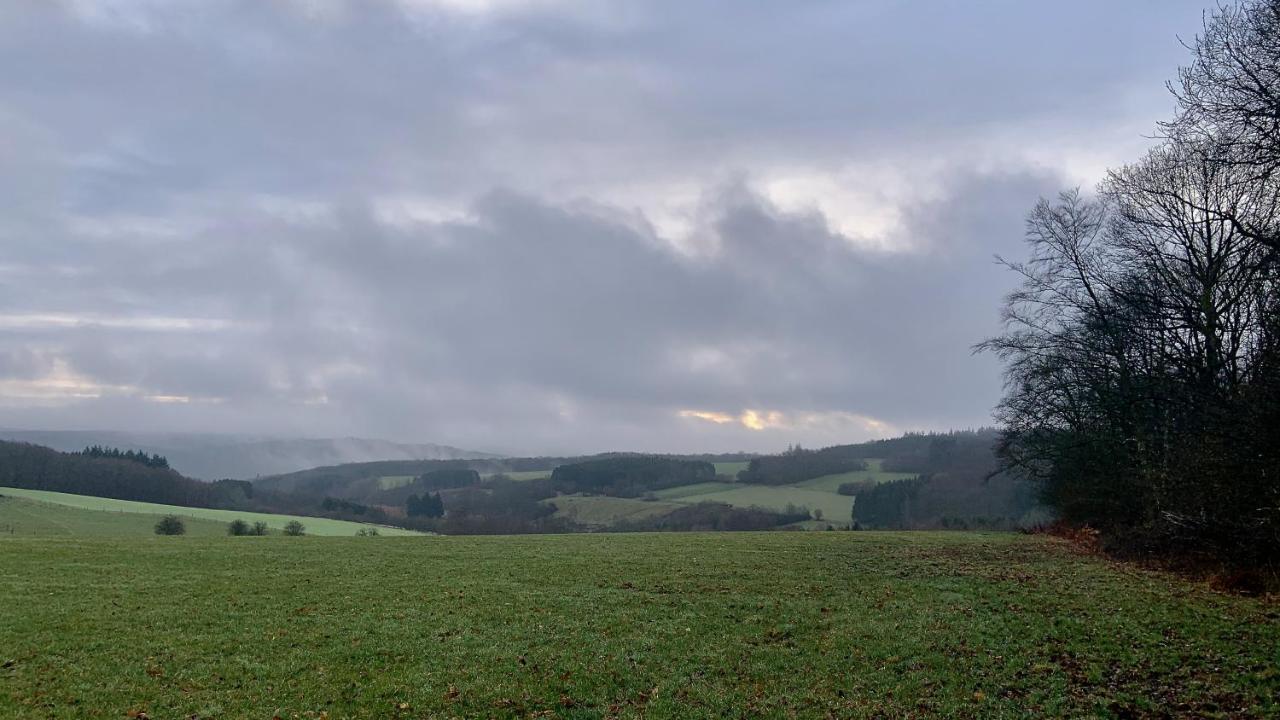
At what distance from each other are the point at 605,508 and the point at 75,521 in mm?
74359

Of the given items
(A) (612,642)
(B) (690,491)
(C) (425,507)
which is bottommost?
(C) (425,507)

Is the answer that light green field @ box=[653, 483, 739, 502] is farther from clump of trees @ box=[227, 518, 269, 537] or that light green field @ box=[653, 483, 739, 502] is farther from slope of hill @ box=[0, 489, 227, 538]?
slope of hill @ box=[0, 489, 227, 538]

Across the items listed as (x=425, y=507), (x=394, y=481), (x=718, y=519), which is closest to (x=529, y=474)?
(x=394, y=481)

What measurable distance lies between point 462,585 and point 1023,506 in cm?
8477

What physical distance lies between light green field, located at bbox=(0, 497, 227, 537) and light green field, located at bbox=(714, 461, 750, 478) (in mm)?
108357

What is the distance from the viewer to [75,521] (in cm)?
5431

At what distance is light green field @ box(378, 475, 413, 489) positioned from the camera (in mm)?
174850

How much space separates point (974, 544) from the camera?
41.1 metres

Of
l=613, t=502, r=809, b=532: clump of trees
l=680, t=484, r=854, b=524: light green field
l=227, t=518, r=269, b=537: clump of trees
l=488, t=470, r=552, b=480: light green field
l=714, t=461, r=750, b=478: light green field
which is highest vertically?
l=714, t=461, r=750, b=478: light green field

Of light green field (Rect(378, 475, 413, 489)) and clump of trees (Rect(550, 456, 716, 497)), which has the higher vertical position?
clump of trees (Rect(550, 456, 716, 497))

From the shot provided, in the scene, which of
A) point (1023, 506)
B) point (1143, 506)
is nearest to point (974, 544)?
point (1143, 506)

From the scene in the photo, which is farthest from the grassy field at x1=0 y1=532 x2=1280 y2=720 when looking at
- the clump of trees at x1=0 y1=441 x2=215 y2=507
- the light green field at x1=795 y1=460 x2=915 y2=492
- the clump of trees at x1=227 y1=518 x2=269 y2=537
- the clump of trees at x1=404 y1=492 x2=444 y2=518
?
the light green field at x1=795 y1=460 x2=915 y2=492

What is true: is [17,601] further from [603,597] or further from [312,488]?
[312,488]

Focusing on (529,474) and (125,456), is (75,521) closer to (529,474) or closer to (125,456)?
(125,456)
